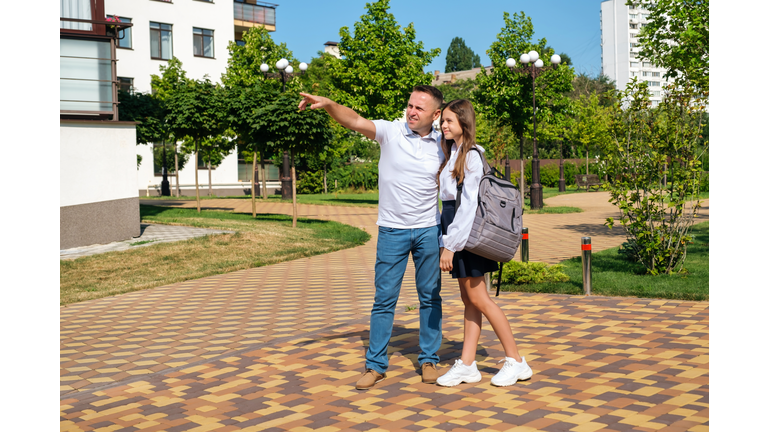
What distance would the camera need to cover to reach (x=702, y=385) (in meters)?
4.42

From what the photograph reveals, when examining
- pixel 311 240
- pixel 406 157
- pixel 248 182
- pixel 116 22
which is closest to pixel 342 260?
pixel 311 240

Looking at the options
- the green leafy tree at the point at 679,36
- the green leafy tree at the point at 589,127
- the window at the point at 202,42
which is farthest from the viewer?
the window at the point at 202,42

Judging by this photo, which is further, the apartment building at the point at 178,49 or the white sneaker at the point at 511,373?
the apartment building at the point at 178,49

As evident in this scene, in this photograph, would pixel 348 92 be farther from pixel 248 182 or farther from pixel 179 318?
pixel 179 318

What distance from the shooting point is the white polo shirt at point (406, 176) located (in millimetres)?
4652

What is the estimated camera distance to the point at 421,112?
15.3ft

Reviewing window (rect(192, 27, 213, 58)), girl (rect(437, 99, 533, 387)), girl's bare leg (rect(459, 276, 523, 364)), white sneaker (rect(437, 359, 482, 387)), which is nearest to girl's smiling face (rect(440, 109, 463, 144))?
girl (rect(437, 99, 533, 387))

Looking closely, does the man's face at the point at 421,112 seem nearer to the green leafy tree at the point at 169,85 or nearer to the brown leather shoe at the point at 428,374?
the brown leather shoe at the point at 428,374

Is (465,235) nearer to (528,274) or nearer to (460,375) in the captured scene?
(460,375)

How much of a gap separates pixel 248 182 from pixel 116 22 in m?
28.4

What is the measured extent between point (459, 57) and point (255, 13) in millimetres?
93445

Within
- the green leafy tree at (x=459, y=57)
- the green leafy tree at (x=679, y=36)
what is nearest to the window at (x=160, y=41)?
the green leafy tree at (x=679, y=36)

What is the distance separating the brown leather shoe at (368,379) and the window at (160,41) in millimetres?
37775

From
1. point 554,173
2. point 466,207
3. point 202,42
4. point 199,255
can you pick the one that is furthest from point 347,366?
point 554,173
